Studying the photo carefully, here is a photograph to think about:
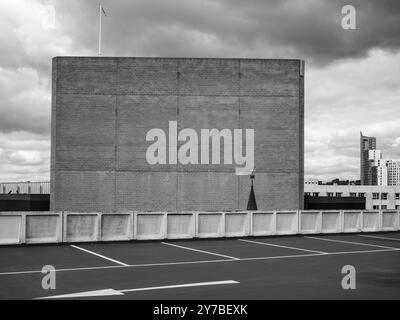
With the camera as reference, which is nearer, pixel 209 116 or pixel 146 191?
pixel 146 191

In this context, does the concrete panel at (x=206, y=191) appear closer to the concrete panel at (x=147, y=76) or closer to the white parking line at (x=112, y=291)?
the concrete panel at (x=147, y=76)

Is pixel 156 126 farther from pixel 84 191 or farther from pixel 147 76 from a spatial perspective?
pixel 84 191

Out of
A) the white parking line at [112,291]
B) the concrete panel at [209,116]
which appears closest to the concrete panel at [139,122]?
the concrete panel at [209,116]

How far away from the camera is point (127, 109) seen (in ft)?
121

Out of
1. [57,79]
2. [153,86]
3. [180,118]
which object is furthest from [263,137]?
[57,79]

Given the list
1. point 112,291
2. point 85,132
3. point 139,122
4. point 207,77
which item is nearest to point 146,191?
point 139,122

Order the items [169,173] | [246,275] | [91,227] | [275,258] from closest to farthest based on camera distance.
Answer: [246,275] → [275,258] → [91,227] → [169,173]

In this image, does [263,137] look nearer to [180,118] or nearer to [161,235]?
[180,118]

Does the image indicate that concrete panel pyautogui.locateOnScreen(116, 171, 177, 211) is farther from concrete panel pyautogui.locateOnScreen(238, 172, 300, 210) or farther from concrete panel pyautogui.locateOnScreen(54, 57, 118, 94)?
concrete panel pyautogui.locateOnScreen(54, 57, 118, 94)

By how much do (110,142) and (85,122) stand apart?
7.17 ft

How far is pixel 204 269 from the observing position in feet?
41.7

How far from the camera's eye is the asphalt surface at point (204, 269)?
31.6 feet

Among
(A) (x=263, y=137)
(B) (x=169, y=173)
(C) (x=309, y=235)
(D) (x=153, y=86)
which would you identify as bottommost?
(C) (x=309, y=235)

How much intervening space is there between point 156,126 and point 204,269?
2467 cm
